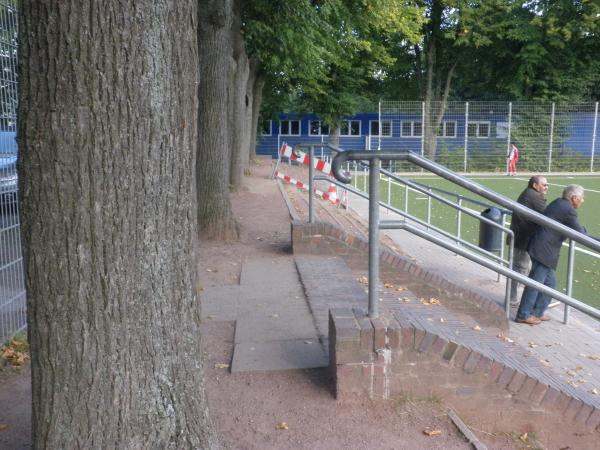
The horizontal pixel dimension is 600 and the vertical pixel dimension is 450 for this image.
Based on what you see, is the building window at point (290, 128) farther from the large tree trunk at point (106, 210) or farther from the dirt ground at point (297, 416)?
the large tree trunk at point (106, 210)

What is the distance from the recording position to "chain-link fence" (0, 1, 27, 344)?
5.00 meters

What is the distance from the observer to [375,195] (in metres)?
3.81

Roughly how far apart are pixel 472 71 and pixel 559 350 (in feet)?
130

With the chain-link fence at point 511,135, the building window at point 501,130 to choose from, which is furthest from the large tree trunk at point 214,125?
the building window at point 501,130

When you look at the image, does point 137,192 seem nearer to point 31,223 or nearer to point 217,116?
point 31,223

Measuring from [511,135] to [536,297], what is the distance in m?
29.1

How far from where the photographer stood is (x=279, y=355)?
14.4 feet

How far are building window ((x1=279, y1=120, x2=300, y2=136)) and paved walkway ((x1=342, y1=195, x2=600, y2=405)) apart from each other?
3641 cm

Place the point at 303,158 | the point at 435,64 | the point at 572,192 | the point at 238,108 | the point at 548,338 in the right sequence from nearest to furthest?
the point at 548,338, the point at 572,192, the point at 238,108, the point at 303,158, the point at 435,64

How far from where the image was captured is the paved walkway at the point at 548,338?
4.55 meters

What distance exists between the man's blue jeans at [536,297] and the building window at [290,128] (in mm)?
39780

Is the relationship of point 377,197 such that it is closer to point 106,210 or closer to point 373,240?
point 373,240

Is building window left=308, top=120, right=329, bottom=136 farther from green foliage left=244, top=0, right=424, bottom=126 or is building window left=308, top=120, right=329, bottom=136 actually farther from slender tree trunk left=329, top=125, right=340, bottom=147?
slender tree trunk left=329, top=125, right=340, bottom=147

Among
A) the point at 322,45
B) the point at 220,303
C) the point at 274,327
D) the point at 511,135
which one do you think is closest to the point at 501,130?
the point at 511,135
